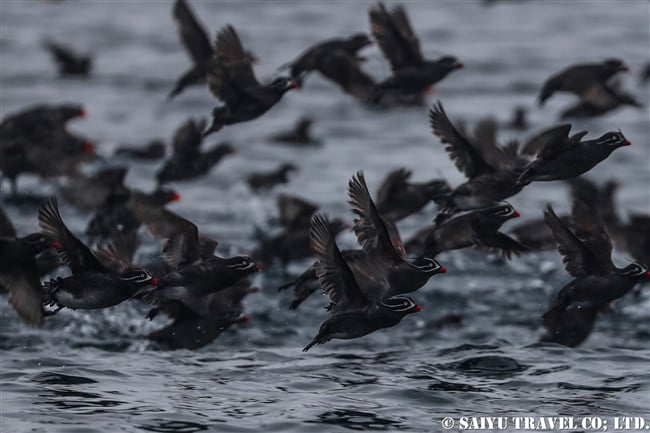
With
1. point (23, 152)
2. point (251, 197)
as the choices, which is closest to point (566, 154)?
point (23, 152)

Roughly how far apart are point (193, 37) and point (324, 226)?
553cm

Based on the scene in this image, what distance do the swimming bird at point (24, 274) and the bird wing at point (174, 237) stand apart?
1372mm

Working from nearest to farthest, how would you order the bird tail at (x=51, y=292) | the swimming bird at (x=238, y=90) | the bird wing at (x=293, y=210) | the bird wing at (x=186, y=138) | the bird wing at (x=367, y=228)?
1. the bird tail at (x=51, y=292)
2. the bird wing at (x=367, y=228)
3. the swimming bird at (x=238, y=90)
4. the bird wing at (x=293, y=210)
5. the bird wing at (x=186, y=138)

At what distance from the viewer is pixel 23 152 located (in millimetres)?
17859

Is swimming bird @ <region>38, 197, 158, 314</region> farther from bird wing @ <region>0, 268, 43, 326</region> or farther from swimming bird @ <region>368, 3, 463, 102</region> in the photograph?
swimming bird @ <region>368, 3, 463, 102</region>

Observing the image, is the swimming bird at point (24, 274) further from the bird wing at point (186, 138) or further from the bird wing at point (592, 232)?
the bird wing at point (186, 138)

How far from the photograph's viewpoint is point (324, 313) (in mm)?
16672

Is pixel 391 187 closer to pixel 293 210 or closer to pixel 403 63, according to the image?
pixel 403 63

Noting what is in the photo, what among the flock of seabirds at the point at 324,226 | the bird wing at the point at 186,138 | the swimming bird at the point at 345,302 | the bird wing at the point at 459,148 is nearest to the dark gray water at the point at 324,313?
the flock of seabirds at the point at 324,226

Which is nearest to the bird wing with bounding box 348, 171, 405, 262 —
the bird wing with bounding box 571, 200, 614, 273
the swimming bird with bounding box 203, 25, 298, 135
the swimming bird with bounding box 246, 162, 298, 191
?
the bird wing with bounding box 571, 200, 614, 273

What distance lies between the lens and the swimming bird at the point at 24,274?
1082 centimetres

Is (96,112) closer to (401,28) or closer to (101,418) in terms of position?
(401,28)

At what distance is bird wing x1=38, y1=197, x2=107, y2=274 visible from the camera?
426 inches

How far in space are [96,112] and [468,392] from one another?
19.4 metres
